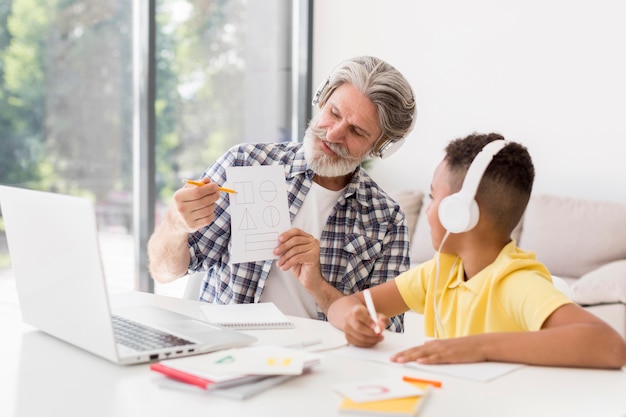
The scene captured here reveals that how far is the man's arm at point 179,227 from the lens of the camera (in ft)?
5.47

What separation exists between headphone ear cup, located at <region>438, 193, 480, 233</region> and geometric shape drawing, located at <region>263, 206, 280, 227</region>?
Answer: 0.47m

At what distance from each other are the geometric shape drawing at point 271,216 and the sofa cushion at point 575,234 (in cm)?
232

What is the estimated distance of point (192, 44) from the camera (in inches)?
171

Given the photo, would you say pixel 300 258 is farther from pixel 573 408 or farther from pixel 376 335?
pixel 573 408

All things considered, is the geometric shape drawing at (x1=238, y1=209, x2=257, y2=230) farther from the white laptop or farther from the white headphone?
the white headphone

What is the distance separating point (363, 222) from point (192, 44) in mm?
2579

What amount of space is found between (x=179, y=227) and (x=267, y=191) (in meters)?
0.23

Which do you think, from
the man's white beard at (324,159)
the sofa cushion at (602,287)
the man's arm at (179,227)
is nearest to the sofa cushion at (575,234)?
the sofa cushion at (602,287)

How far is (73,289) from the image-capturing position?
124 cm

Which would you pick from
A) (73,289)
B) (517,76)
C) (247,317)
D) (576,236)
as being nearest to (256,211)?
(247,317)

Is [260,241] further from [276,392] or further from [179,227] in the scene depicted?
[276,392]

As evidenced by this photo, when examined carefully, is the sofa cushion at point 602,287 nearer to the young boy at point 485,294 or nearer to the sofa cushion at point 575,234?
the sofa cushion at point 575,234

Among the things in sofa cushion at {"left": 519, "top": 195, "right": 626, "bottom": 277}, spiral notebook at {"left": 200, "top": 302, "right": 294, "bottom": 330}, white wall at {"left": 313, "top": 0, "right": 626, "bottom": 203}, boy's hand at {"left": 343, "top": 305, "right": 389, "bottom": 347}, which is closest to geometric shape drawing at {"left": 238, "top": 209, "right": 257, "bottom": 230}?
spiral notebook at {"left": 200, "top": 302, "right": 294, "bottom": 330}

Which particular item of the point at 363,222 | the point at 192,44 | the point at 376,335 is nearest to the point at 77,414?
the point at 376,335
